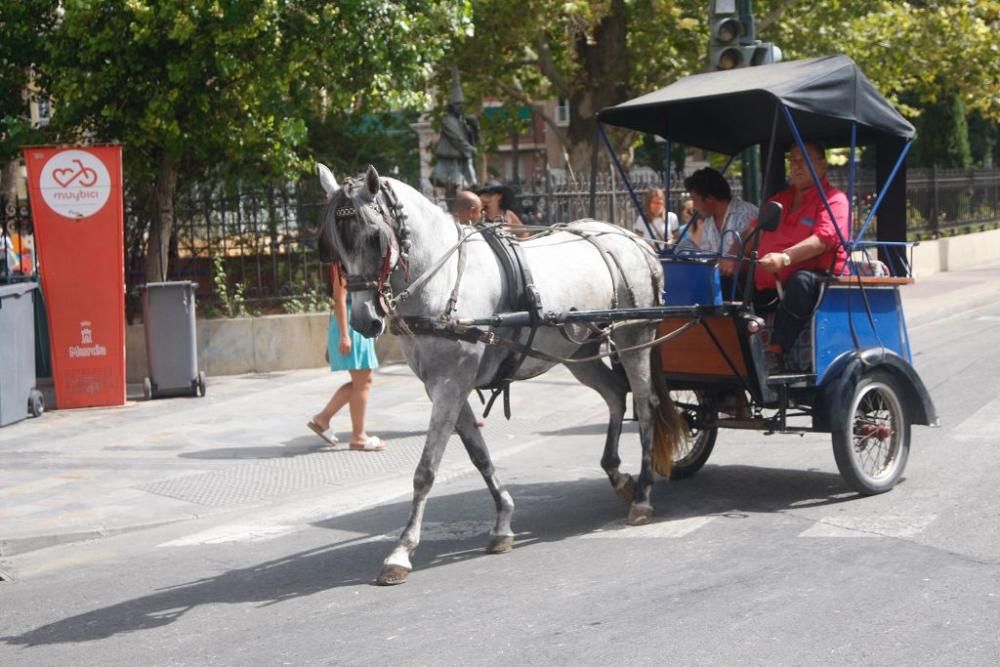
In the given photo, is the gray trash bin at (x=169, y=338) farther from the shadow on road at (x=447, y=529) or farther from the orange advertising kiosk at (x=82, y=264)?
the shadow on road at (x=447, y=529)

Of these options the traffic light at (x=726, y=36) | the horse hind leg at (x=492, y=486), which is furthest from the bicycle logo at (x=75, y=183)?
the horse hind leg at (x=492, y=486)

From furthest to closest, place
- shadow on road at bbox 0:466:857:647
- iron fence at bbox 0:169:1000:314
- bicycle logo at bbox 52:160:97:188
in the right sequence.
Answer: iron fence at bbox 0:169:1000:314
bicycle logo at bbox 52:160:97:188
shadow on road at bbox 0:466:857:647

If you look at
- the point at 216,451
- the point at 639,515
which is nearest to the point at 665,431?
the point at 639,515

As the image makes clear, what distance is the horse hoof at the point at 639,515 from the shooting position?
7.67 meters

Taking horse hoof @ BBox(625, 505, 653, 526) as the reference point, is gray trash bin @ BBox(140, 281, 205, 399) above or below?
above

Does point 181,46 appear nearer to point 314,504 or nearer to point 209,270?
point 209,270

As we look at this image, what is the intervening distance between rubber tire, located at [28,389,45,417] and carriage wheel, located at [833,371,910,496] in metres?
8.05

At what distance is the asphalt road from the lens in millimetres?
5512

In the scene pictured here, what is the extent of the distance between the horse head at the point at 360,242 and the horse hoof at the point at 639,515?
2.09 metres

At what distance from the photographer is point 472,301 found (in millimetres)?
7000

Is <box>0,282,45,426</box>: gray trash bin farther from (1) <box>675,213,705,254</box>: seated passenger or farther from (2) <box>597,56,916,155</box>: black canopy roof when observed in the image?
(1) <box>675,213,705,254</box>: seated passenger

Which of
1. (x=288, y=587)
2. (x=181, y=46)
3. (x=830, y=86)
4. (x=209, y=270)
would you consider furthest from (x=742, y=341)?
(x=209, y=270)

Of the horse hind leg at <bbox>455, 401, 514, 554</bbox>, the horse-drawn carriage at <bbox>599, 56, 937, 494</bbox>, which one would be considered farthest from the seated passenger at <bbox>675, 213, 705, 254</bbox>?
the horse hind leg at <bbox>455, 401, 514, 554</bbox>

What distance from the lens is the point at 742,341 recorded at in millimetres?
7629
